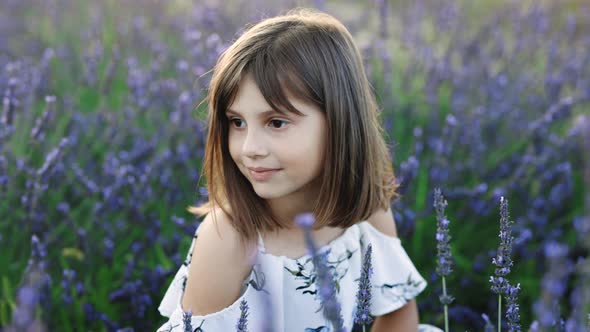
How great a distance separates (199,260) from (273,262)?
0.63ft

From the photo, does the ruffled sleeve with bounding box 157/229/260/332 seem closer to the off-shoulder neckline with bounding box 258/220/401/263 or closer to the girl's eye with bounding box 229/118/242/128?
the off-shoulder neckline with bounding box 258/220/401/263

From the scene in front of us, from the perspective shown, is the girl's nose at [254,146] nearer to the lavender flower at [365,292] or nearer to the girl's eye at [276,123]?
the girl's eye at [276,123]

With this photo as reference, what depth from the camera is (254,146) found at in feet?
5.19

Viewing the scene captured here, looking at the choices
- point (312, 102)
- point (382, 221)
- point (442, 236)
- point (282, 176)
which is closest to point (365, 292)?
point (442, 236)

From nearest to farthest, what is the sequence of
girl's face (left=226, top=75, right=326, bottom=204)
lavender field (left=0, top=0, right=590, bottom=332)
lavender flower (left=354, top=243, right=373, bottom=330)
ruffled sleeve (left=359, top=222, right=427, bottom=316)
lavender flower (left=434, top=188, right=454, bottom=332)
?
1. lavender flower (left=354, top=243, right=373, bottom=330)
2. lavender flower (left=434, top=188, right=454, bottom=332)
3. girl's face (left=226, top=75, right=326, bottom=204)
4. ruffled sleeve (left=359, top=222, right=427, bottom=316)
5. lavender field (left=0, top=0, right=590, bottom=332)

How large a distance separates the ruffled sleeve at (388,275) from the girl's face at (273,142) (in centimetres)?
43

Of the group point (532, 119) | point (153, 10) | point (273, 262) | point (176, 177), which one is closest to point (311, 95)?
point (273, 262)

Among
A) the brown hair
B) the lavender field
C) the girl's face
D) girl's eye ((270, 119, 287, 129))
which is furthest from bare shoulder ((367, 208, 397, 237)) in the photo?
girl's eye ((270, 119, 287, 129))

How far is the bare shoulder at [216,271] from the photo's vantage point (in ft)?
5.61

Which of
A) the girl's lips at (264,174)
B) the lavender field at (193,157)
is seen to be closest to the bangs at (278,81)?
the girl's lips at (264,174)

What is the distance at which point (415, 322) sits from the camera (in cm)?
210

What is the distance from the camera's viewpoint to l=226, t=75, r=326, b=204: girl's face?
62.9 inches

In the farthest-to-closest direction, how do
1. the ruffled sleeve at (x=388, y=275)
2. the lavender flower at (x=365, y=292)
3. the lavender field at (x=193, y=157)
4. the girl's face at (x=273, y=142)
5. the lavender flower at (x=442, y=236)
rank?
the lavender field at (x=193, y=157) < the ruffled sleeve at (x=388, y=275) < the girl's face at (x=273, y=142) < the lavender flower at (x=442, y=236) < the lavender flower at (x=365, y=292)

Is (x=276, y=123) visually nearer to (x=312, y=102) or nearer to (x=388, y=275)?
(x=312, y=102)
